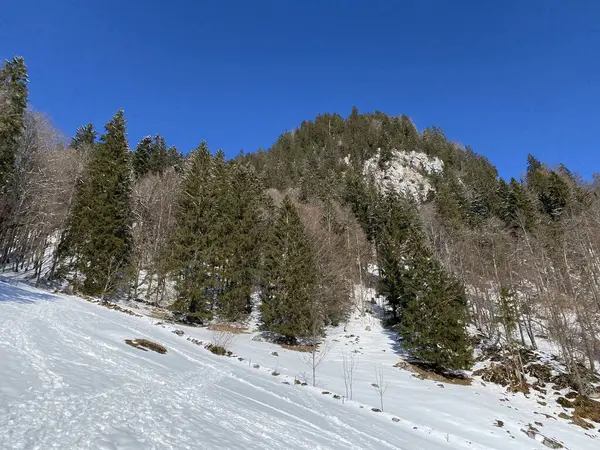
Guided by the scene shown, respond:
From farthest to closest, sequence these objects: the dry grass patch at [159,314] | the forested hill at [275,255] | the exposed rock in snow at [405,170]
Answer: the exposed rock in snow at [405,170]
the dry grass patch at [159,314]
the forested hill at [275,255]

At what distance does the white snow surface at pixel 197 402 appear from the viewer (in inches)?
219

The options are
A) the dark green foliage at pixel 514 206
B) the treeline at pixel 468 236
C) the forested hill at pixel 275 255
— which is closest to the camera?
the forested hill at pixel 275 255

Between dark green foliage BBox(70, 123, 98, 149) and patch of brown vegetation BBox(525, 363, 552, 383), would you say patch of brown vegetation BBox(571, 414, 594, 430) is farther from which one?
dark green foliage BBox(70, 123, 98, 149)

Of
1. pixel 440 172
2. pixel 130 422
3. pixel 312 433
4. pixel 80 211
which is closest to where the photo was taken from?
pixel 130 422

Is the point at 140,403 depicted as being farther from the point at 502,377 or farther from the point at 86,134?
the point at 86,134

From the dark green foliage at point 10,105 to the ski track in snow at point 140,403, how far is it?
9737mm

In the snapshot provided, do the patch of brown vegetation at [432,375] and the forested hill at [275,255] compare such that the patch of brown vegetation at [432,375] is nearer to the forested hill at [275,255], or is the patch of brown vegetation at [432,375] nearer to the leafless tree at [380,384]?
the forested hill at [275,255]

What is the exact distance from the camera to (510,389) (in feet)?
76.9

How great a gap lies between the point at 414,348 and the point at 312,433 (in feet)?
66.3

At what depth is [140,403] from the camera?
23.4 ft

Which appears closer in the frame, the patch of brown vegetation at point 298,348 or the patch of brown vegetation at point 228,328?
the patch of brown vegetation at point 298,348

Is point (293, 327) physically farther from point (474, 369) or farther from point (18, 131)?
point (18, 131)

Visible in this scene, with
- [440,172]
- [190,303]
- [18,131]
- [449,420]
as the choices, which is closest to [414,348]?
[449,420]

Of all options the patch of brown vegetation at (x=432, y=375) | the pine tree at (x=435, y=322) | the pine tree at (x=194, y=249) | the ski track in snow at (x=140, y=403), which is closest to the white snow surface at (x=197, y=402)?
the ski track in snow at (x=140, y=403)
